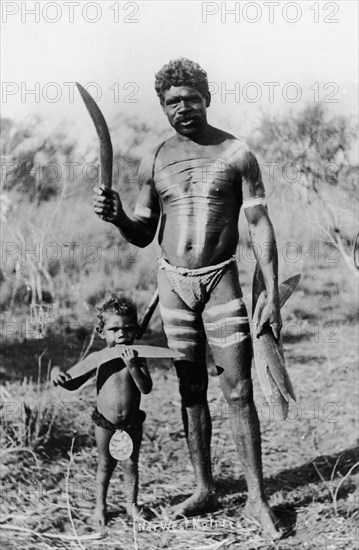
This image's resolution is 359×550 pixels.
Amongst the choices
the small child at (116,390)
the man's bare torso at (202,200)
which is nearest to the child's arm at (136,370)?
the small child at (116,390)

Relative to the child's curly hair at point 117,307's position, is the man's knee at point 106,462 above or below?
below

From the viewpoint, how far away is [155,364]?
3705mm

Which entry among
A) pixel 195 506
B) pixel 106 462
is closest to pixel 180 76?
pixel 106 462

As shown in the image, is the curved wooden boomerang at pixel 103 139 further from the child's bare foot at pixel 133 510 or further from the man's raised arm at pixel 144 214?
the child's bare foot at pixel 133 510

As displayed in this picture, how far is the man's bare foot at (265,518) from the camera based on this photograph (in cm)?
329

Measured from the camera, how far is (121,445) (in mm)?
3283

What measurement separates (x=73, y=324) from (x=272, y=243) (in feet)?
3.42

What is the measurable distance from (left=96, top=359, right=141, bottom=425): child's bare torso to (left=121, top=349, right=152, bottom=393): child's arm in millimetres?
63

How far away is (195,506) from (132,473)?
0.33 meters

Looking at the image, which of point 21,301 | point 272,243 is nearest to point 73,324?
point 21,301

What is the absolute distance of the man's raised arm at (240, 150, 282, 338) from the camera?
330cm

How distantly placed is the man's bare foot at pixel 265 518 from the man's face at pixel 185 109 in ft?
5.46

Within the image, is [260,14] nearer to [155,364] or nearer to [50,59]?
[50,59]

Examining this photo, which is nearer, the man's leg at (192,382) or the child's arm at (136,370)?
the child's arm at (136,370)
